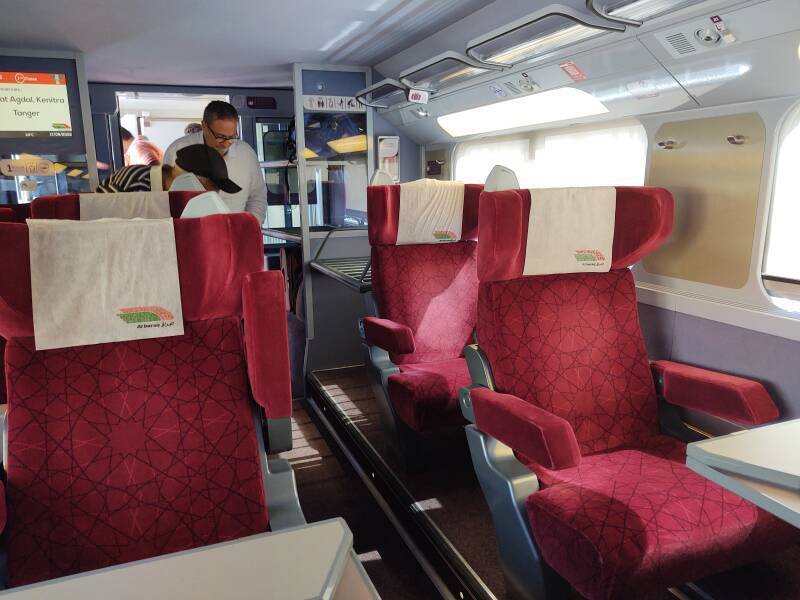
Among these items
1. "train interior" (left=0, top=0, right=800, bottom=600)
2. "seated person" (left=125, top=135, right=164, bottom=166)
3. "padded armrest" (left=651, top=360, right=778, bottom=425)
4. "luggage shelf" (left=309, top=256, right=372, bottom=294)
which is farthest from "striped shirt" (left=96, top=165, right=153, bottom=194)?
"seated person" (left=125, top=135, right=164, bottom=166)

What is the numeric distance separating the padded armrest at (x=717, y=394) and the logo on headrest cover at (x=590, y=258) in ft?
1.50

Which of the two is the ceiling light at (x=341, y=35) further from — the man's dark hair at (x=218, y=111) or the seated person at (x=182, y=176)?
the seated person at (x=182, y=176)

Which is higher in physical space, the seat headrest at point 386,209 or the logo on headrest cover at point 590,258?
the seat headrest at point 386,209

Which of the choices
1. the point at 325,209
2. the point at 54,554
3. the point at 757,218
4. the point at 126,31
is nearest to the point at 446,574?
the point at 54,554

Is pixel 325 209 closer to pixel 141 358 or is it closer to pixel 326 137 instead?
pixel 326 137

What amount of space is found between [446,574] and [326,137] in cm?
329

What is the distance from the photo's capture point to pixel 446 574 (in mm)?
2174

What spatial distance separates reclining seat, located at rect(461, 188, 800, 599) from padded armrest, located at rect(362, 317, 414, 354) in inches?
23.0

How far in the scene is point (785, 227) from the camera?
6.98ft

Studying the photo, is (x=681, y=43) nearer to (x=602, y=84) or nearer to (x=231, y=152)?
(x=602, y=84)

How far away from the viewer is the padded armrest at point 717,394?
187 cm

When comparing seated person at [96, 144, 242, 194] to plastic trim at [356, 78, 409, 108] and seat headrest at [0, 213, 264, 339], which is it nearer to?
plastic trim at [356, 78, 409, 108]

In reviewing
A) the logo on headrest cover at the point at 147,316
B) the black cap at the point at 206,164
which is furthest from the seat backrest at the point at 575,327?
the black cap at the point at 206,164

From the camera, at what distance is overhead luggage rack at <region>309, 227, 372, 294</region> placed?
11.1 ft
